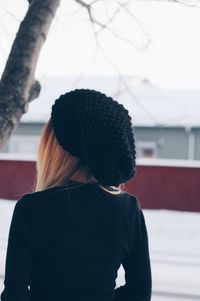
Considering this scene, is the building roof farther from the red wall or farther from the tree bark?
the tree bark

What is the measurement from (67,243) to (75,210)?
0.33ft

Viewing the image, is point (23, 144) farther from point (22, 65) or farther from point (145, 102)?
point (22, 65)

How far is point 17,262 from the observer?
1.63 meters

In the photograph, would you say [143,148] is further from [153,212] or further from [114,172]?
[114,172]

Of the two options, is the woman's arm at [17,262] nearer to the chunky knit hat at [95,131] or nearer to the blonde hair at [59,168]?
the blonde hair at [59,168]

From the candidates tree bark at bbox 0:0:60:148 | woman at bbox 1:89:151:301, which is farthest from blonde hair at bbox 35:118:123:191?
tree bark at bbox 0:0:60:148

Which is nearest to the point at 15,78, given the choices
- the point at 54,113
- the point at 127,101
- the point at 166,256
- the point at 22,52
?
the point at 22,52

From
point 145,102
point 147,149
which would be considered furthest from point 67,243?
point 145,102

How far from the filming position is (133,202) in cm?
173

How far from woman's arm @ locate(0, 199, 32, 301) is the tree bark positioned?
151cm

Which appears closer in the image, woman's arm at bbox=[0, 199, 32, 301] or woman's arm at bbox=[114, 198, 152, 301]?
woman's arm at bbox=[0, 199, 32, 301]

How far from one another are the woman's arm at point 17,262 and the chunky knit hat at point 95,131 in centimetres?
24

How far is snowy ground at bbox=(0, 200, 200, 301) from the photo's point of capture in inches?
164

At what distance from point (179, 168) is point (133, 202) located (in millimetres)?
11485
